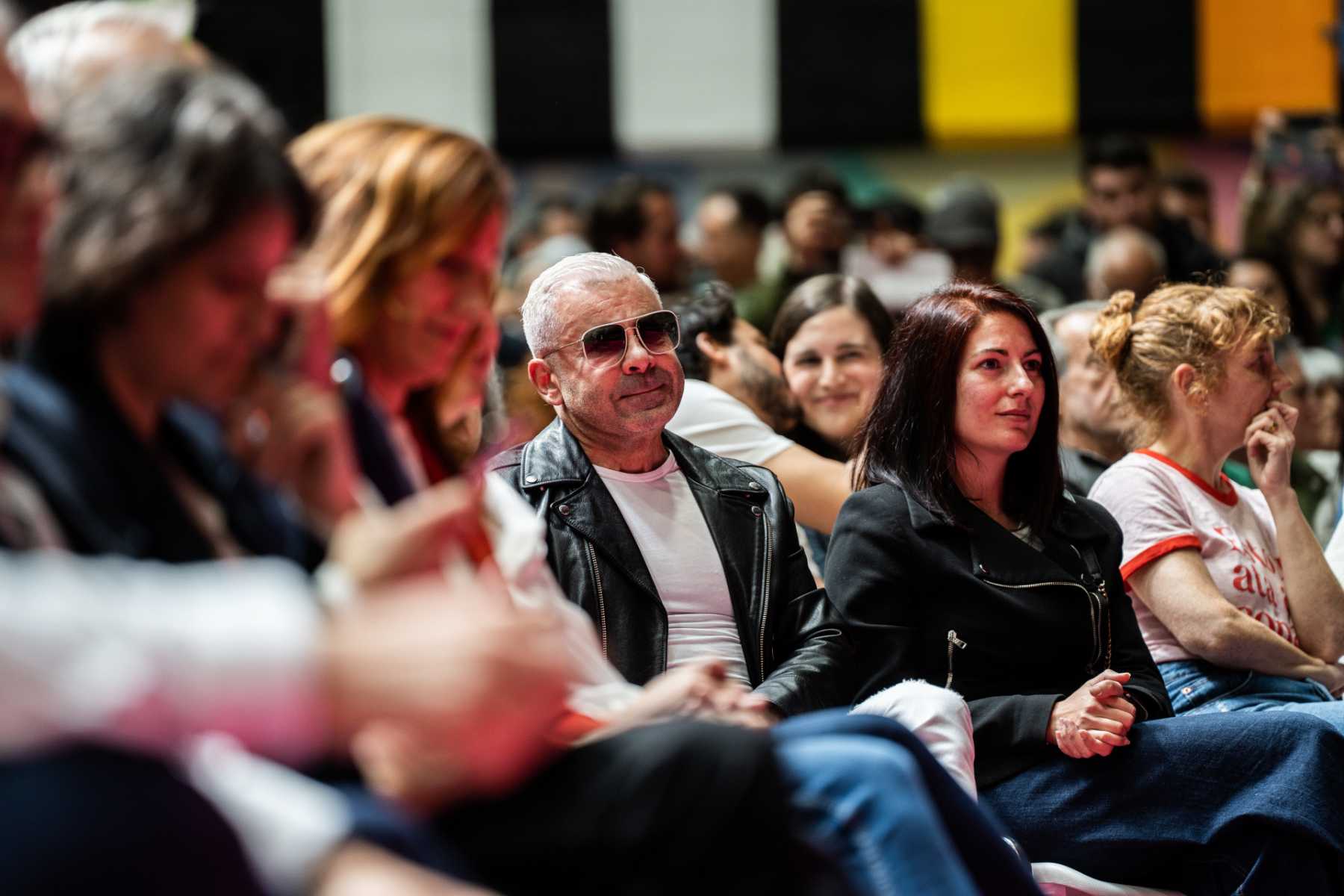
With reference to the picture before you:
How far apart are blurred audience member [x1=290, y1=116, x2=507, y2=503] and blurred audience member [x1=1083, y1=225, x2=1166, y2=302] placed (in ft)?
12.1

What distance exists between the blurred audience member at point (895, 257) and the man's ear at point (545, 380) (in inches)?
110

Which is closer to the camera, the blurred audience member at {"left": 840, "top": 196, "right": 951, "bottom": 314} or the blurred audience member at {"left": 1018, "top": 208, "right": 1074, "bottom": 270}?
the blurred audience member at {"left": 840, "top": 196, "right": 951, "bottom": 314}

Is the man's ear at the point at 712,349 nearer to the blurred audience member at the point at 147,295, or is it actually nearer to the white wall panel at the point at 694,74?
the blurred audience member at the point at 147,295

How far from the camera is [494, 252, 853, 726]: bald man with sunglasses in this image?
2844 millimetres

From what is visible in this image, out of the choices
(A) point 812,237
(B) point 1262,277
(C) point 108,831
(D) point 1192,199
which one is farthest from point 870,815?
(D) point 1192,199

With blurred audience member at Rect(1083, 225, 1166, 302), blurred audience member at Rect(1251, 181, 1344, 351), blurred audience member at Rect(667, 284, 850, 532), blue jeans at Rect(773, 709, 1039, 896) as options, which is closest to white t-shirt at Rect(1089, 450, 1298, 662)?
blurred audience member at Rect(667, 284, 850, 532)

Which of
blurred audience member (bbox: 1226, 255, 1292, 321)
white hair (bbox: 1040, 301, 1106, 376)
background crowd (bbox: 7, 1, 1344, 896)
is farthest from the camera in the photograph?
blurred audience member (bbox: 1226, 255, 1292, 321)

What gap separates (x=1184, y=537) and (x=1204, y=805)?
1.87 feet

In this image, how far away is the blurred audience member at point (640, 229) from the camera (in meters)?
6.12

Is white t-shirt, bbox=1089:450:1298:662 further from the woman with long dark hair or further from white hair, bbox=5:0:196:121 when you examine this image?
white hair, bbox=5:0:196:121

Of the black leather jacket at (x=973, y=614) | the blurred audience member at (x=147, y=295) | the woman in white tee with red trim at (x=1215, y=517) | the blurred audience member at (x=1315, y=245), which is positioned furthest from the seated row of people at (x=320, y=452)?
the blurred audience member at (x=1315, y=245)

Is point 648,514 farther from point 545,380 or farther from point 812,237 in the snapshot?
point 812,237

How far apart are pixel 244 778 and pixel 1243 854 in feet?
6.55

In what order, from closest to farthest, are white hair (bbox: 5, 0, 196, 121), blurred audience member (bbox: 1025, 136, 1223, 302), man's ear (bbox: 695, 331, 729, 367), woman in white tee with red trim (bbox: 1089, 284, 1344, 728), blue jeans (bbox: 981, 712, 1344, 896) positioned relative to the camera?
white hair (bbox: 5, 0, 196, 121) < blue jeans (bbox: 981, 712, 1344, 896) < woman in white tee with red trim (bbox: 1089, 284, 1344, 728) < man's ear (bbox: 695, 331, 729, 367) < blurred audience member (bbox: 1025, 136, 1223, 302)
